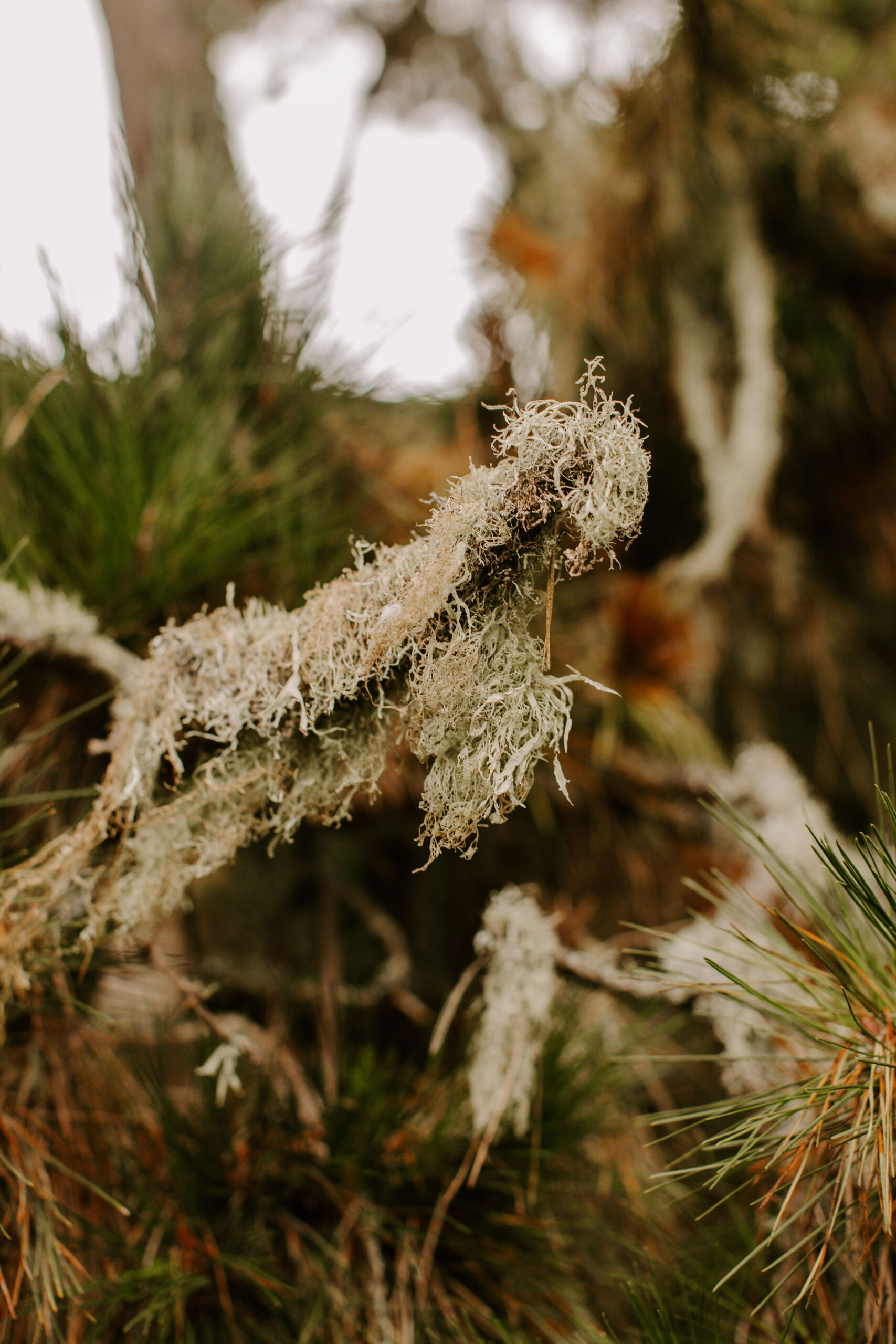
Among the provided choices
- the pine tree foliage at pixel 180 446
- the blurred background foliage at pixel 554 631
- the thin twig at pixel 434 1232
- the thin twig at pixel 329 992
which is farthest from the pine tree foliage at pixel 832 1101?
the pine tree foliage at pixel 180 446

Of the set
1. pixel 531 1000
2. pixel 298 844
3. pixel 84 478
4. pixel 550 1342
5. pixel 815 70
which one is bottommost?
pixel 550 1342

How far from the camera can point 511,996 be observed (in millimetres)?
437

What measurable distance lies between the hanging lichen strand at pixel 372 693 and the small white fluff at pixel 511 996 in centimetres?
17

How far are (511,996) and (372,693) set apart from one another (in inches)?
9.7

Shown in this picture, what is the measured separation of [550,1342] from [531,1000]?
18 centimetres

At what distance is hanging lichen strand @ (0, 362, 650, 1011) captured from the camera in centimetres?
22

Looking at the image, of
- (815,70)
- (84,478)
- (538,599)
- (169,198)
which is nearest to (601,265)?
(815,70)

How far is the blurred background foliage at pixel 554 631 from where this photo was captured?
43 centimetres

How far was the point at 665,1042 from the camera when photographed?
652 millimetres

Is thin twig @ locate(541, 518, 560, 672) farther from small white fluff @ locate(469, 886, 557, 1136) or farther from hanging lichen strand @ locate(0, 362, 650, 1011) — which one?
small white fluff @ locate(469, 886, 557, 1136)

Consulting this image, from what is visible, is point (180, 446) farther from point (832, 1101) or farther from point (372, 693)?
point (832, 1101)

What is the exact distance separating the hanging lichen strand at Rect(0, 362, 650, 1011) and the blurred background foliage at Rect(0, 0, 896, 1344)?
84 mm

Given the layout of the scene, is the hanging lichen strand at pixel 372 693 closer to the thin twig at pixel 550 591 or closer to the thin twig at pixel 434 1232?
the thin twig at pixel 550 591

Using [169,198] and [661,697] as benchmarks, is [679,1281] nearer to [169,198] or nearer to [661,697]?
[661,697]
